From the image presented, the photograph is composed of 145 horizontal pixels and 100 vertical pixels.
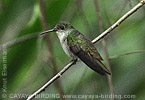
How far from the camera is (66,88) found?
13.1 ft

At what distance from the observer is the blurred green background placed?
3.08 m

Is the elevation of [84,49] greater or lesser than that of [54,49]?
lesser

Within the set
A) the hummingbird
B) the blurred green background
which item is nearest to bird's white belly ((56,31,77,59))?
the hummingbird

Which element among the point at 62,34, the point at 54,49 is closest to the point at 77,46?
the point at 62,34

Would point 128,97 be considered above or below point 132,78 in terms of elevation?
below

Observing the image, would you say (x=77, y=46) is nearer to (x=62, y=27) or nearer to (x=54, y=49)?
(x=62, y=27)

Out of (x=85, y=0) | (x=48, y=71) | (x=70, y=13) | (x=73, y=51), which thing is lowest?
(x=48, y=71)

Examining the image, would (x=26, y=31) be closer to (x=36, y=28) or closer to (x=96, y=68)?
(x=36, y=28)

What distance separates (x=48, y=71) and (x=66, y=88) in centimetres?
78

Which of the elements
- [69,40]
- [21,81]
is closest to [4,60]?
[21,81]

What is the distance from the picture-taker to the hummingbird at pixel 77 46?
323 centimetres

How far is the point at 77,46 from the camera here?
3391 mm

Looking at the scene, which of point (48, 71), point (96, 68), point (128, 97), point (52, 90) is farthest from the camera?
point (52, 90)

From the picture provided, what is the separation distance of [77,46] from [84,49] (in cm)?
10
